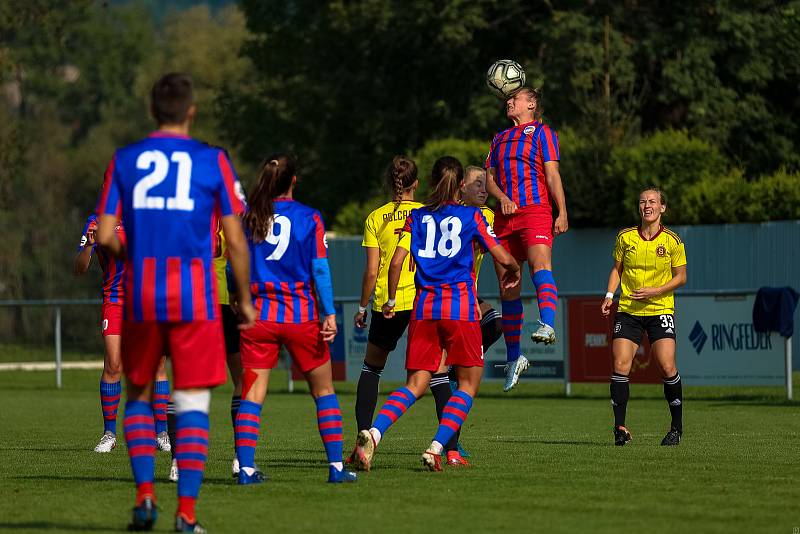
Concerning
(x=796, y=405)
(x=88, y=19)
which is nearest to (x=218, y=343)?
(x=796, y=405)

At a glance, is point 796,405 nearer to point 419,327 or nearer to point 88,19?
point 419,327

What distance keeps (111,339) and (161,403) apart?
2.82ft

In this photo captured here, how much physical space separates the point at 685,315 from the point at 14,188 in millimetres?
45299

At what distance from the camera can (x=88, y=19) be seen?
77.9m

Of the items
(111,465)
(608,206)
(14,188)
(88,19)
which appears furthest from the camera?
(88,19)

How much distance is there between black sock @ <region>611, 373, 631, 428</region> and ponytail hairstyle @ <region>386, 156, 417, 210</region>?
317cm

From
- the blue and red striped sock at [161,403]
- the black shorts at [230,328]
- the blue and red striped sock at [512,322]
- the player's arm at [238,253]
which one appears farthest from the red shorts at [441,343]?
the blue and red striped sock at [161,403]

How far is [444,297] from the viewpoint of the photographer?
32.6 ft

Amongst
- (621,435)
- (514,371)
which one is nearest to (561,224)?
(514,371)

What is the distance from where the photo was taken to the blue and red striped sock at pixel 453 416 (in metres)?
9.93

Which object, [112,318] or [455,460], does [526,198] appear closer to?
[455,460]

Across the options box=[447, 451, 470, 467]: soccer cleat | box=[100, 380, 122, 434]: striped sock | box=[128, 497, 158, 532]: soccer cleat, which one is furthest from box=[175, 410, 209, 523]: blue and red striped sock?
box=[100, 380, 122, 434]: striped sock

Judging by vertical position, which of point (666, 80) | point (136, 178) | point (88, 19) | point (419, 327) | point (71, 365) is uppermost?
point (88, 19)

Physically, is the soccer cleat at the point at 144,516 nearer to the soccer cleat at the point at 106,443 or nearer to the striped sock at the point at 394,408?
the striped sock at the point at 394,408
